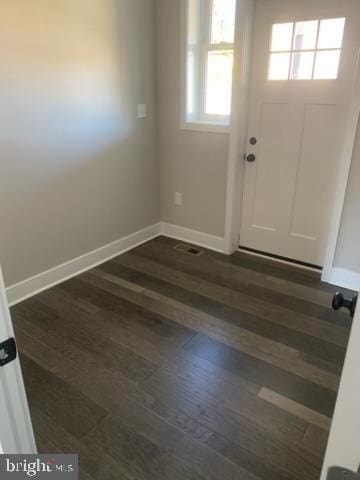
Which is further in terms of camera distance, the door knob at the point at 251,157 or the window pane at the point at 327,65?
the door knob at the point at 251,157

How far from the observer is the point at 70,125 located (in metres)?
2.60

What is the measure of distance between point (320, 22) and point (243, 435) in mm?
2640

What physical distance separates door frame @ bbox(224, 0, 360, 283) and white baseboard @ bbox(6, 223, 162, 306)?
33.5 inches

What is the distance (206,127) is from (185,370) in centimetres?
208

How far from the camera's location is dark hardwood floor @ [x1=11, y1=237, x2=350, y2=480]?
1.50 m

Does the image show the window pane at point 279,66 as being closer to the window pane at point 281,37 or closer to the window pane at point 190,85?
the window pane at point 281,37

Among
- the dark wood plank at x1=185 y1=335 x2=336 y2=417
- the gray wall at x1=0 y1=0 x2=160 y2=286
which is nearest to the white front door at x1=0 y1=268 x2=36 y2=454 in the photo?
the dark wood plank at x1=185 y1=335 x2=336 y2=417

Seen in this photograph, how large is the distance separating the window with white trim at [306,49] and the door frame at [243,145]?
202 millimetres

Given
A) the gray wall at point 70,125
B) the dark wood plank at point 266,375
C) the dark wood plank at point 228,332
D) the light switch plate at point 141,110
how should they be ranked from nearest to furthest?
the dark wood plank at point 266,375, the dark wood plank at point 228,332, the gray wall at point 70,125, the light switch plate at point 141,110

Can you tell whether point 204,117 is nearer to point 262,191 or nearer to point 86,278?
point 262,191

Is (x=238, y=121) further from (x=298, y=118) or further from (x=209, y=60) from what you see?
(x=209, y=60)

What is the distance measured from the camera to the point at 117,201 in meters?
3.18

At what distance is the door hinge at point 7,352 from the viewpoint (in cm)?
72

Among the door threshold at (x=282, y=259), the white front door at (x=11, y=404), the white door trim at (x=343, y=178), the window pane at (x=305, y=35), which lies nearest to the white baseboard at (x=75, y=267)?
the door threshold at (x=282, y=259)
